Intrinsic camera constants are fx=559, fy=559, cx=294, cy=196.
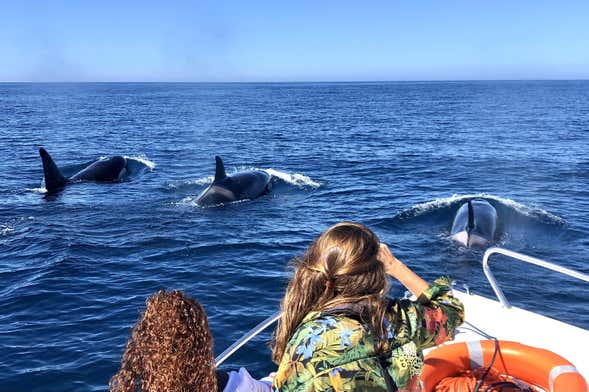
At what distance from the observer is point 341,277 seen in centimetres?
300

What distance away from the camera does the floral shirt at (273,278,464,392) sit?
279cm

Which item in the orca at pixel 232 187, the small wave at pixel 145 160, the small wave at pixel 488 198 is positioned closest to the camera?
the small wave at pixel 488 198

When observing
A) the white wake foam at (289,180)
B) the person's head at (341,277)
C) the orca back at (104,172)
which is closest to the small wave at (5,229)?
the orca back at (104,172)

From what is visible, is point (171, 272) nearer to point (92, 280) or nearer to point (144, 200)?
point (92, 280)

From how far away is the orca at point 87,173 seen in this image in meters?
22.4

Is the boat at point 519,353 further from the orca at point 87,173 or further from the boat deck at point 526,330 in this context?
the orca at point 87,173

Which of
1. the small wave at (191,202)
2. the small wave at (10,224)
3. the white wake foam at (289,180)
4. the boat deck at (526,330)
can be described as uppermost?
the boat deck at (526,330)

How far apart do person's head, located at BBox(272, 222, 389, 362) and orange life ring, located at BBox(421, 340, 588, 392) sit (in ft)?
7.31

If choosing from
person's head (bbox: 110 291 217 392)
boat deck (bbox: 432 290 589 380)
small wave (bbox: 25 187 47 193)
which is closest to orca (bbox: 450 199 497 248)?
boat deck (bbox: 432 290 589 380)

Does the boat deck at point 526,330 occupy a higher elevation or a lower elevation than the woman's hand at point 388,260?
lower

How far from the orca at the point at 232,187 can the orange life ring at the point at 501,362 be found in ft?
52.7

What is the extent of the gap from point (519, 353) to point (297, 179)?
2072 cm

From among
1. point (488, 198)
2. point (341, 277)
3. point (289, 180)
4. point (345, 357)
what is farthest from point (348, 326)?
point (289, 180)

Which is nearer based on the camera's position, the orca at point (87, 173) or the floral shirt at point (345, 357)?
the floral shirt at point (345, 357)
